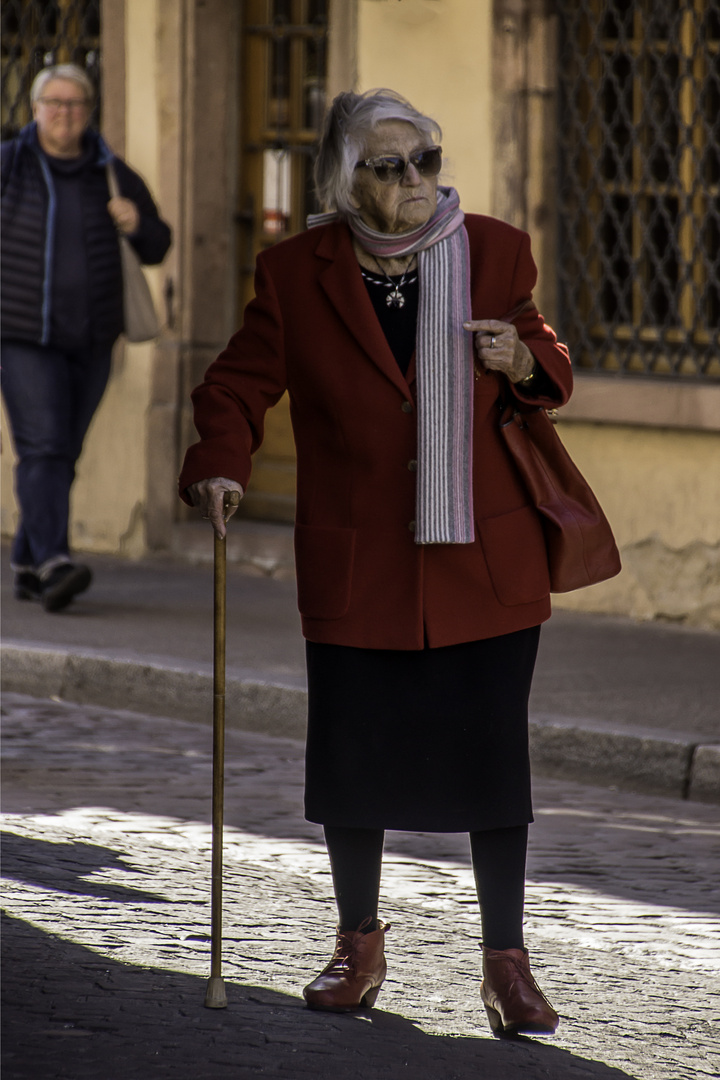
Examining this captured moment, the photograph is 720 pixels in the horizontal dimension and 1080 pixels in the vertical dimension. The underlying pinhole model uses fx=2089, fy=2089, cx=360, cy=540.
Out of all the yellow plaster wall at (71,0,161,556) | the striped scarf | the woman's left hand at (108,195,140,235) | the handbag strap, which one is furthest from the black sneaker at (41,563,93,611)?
the striped scarf

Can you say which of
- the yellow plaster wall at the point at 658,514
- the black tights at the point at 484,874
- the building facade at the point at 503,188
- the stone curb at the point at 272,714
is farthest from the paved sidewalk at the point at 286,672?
the black tights at the point at 484,874

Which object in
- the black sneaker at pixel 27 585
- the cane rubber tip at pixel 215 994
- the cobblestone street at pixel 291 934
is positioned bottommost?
the cobblestone street at pixel 291 934

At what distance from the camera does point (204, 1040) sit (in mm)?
3943

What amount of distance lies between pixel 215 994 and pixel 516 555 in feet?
3.45

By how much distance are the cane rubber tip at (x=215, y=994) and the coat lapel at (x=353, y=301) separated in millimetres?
1219

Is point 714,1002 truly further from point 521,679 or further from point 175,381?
point 175,381

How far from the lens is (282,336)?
13.9ft

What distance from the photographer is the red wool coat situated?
4125 millimetres

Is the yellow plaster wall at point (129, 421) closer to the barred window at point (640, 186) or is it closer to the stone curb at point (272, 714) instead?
the barred window at point (640, 186)

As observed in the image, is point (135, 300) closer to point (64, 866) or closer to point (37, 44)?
point (37, 44)

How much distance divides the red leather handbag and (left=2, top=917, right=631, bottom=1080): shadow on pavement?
931 mm

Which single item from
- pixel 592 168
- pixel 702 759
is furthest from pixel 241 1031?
pixel 592 168

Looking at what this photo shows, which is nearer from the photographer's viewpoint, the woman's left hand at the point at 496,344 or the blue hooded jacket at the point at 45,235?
the woman's left hand at the point at 496,344

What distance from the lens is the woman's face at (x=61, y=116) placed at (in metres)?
8.83
